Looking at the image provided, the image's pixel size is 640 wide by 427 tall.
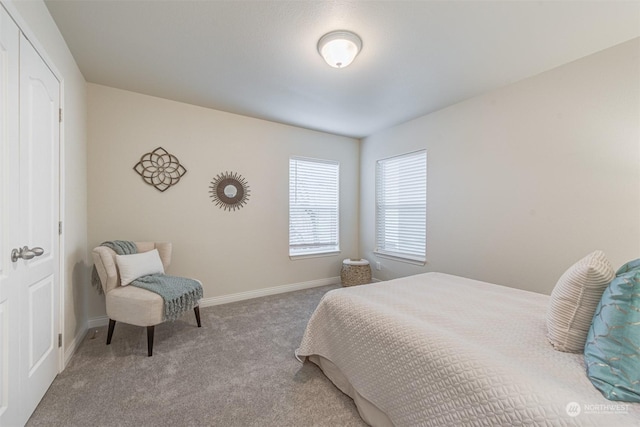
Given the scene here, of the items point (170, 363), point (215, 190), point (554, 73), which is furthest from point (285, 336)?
point (554, 73)

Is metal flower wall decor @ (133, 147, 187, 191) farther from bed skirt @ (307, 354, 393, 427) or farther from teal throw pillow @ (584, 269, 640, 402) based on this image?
teal throw pillow @ (584, 269, 640, 402)

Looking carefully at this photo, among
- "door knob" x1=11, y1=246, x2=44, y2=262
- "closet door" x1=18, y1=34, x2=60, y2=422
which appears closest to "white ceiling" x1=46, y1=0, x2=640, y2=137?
"closet door" x1=18, y1=34, x2=60, y2=422

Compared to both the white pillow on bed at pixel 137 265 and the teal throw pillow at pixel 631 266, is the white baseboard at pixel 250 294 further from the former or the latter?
the teal throw pillow at pixel 631 266

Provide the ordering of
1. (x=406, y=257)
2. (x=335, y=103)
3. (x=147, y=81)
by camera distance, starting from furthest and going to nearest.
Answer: (x=406, y=257)
(x=335, y=103)
(x=147, y=81)

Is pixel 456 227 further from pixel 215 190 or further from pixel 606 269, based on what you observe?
pixel 215 190

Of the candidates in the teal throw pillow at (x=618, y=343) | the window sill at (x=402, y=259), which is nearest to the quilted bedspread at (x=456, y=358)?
the teal throw pillow at (x=618, y=343)

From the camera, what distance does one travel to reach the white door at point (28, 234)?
1.27 metres

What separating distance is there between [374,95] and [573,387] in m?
2.76

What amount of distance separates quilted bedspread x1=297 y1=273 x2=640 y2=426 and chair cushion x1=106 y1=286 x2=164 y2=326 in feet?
4.00

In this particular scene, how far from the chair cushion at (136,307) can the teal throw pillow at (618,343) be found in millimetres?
2605

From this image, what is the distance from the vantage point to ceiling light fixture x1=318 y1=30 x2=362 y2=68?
1902 mm

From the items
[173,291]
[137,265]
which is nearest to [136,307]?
[173,291]

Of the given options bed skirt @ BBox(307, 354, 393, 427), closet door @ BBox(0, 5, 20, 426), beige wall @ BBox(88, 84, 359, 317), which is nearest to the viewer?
closet door @ BBox(0, 5, 20, 426)

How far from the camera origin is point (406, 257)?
3766 millimetres
